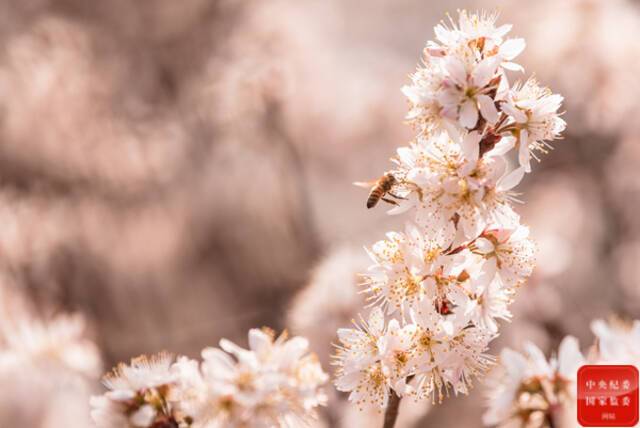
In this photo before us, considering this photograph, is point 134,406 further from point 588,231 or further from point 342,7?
point 342,7

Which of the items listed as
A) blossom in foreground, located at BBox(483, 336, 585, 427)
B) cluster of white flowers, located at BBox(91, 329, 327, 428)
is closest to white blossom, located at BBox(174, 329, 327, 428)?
→ cluster of white flowers, located at BBox(91, 329, 327, 428)

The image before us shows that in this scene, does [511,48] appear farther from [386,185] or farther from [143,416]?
[143,416]

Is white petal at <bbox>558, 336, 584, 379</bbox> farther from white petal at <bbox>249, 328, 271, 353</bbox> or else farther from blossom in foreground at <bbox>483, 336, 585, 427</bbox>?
white petal at <bbox>249, 328, 271, 353</bbox>

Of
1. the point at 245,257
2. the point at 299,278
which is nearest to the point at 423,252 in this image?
the point at 299,278

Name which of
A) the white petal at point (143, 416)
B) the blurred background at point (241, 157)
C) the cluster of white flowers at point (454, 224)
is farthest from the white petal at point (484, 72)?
the blurred background at point (241, 157)

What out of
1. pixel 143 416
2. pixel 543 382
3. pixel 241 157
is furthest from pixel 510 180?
pixel 241 157

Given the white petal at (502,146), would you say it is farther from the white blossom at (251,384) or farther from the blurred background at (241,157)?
the blurred background at (241,157)
